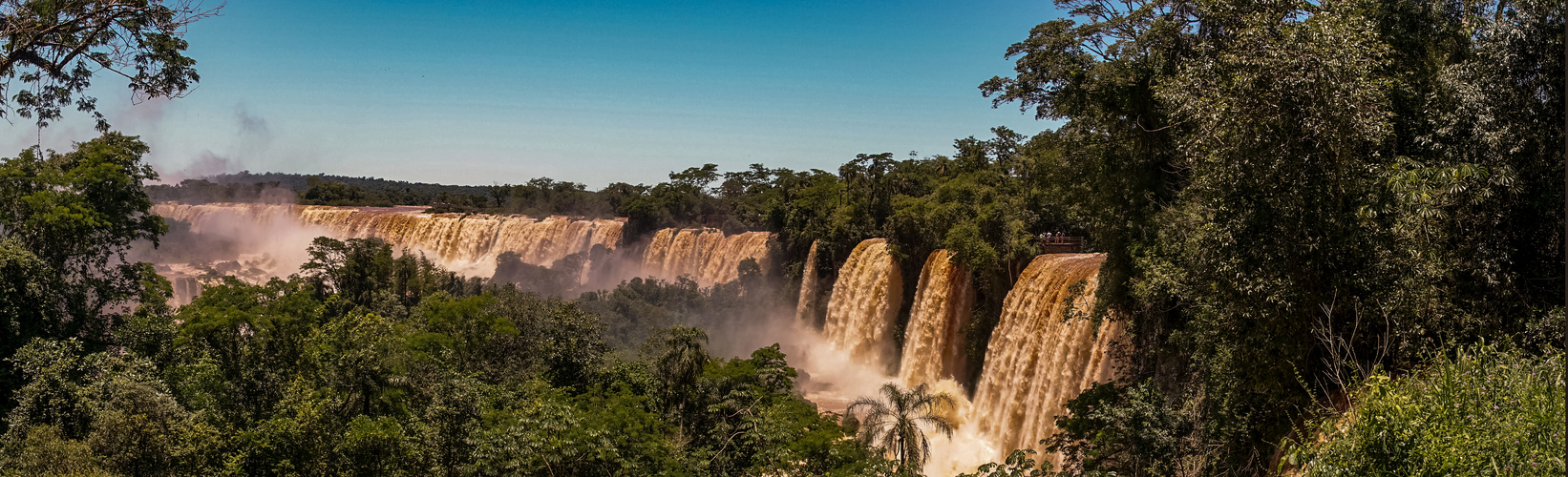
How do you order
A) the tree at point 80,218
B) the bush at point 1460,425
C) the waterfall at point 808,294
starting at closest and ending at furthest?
the bush at point 1460,425
the tree at point 80,218
the waterfall at point 808,294

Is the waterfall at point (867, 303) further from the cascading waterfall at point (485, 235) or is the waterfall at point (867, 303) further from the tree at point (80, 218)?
the tree at point (80, 218)

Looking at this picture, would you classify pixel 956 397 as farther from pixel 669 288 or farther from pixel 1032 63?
pixel 669 288

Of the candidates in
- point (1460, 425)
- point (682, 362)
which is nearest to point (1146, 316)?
point (1460, 425)

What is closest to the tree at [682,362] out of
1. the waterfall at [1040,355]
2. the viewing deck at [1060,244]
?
the waterfall at [1040,355]

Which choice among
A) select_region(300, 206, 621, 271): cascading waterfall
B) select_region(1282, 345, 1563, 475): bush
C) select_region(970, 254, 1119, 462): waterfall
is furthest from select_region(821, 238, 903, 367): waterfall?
select_region(1282, 345, 1563, 475): bush

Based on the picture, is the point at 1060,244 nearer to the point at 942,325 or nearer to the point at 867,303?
the point at 942,325

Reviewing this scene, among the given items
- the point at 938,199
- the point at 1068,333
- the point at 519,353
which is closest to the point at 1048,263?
the point at 1068,333
